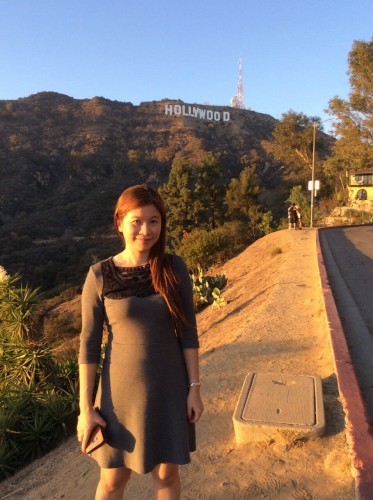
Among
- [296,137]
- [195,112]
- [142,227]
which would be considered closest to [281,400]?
[142,227]

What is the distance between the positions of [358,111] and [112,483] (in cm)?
3371

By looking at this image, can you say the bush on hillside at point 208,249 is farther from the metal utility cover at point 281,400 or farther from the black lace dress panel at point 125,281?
the black lace dress panel at point 125,281

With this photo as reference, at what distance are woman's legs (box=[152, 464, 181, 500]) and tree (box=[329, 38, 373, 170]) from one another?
3192cm

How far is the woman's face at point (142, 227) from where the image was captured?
2100 mm

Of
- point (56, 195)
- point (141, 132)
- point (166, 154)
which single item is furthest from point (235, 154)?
point (56, 195)

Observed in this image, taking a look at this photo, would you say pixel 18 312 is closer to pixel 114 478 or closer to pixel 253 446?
pixel 253 446

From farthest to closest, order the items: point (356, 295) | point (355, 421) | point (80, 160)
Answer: point (80, 160) → point (356, 295) → point (355, 421)

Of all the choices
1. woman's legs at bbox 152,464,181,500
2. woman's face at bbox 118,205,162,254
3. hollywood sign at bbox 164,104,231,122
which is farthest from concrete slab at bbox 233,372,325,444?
hollywood sign at bbox 164,104,231,122

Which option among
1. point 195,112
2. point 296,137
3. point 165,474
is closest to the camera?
point 165,474

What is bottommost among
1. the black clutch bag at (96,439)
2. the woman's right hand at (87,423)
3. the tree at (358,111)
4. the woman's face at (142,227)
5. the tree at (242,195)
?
the black clutch bag at (96,439)

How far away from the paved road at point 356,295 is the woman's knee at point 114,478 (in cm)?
224

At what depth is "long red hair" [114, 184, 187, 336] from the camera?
2.06m

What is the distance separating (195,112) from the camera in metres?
103

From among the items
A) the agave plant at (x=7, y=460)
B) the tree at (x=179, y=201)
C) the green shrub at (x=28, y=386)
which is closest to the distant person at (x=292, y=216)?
the tree at (x=179, y=201)
